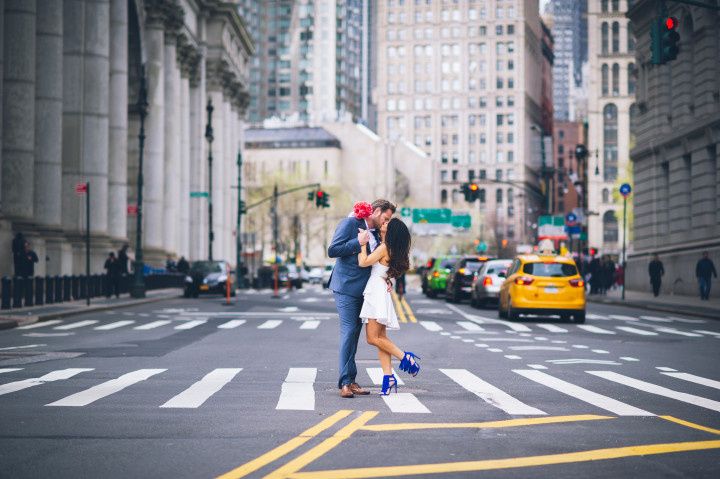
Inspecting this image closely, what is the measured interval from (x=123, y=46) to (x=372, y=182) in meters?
116

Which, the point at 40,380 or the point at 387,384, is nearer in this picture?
the point at 387,384

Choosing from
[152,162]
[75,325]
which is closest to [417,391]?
[75,325]

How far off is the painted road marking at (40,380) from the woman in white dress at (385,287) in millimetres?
3863

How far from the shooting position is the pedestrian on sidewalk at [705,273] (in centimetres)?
4419

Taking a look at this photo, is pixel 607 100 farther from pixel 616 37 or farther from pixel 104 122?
pixel 104 122

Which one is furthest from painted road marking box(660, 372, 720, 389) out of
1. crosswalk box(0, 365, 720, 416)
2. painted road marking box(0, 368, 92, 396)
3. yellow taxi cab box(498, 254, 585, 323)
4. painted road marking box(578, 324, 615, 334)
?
yellow taxi cab box(498, 254, 585, 323)

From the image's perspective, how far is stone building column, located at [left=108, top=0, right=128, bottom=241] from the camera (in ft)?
182

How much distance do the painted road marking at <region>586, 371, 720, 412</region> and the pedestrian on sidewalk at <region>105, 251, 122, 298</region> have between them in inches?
1217

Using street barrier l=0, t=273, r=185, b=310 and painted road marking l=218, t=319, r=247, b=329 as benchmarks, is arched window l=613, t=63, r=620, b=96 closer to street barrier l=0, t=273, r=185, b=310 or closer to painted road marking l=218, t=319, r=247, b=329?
street barrier l=0, t=273, r=185, b=310

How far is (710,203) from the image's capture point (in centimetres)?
4766

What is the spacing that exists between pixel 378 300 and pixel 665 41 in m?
11.6

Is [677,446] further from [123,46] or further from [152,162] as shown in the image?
[152,162]

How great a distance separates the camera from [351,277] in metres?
12.7

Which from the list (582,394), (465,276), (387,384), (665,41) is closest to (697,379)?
(582,394)
